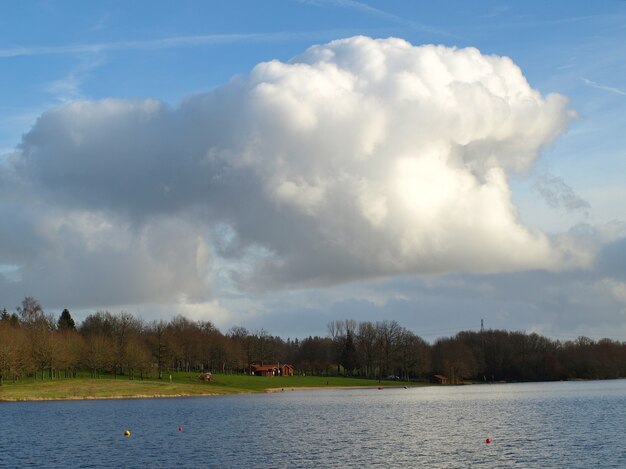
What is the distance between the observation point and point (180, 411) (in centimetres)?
11269

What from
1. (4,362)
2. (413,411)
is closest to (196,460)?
(413,411)

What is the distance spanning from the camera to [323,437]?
71.8 meters

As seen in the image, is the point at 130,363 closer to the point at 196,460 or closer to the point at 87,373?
the point at 87,373

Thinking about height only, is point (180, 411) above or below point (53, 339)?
below

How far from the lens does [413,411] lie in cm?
10562

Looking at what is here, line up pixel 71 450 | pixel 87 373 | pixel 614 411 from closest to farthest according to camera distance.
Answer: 1. pixel 71 450
2. pixel 614 411
3. pixel 87 373

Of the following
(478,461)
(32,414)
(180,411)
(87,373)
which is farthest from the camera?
(87,373)

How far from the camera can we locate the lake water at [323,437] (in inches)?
2227

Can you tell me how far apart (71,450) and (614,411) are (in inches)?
2661

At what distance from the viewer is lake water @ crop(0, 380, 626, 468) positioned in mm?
56562

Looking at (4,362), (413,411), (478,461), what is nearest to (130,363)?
(4,362)

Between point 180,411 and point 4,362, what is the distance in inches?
2185

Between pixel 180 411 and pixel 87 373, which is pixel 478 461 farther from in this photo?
pixel 87 373

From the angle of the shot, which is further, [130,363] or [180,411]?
[130,363]
